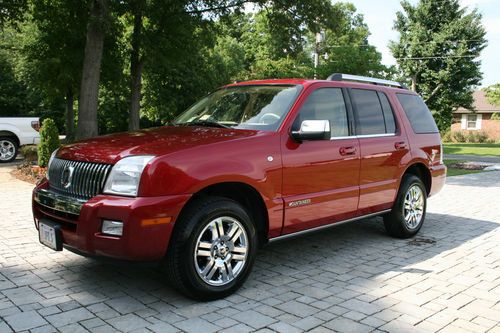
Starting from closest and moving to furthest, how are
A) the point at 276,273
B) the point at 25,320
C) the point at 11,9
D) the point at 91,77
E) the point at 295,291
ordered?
the point at 25,320 < the point at 295,291 < the point at 276,273 < the point at 91,77 < the point at 11,9

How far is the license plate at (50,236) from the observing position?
383 cm

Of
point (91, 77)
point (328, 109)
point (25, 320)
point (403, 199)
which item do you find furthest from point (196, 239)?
point (91, 77)

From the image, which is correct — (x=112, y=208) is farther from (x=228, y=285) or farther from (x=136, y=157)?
(x=228, y=285)

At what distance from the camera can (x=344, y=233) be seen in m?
6.48

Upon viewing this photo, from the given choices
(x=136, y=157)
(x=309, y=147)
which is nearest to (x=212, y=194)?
(x=136, y=157)

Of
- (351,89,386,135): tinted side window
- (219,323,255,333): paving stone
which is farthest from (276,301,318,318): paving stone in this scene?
(351,89,386,135): tinted side window

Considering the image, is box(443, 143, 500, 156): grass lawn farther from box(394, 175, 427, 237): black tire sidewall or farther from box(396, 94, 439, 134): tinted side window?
box(394, 175, 427, 237): black tire sidewall

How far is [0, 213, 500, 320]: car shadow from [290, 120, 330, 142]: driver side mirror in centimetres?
139

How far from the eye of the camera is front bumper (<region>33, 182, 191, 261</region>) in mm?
3463

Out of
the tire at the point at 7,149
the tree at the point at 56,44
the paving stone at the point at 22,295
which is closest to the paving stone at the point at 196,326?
the paving stone at the point at 22,295

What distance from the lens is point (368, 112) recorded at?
18.2 ft

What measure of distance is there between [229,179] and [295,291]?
3.97 feet

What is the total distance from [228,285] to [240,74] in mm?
30370

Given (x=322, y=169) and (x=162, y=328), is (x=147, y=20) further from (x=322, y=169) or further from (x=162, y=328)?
(x=162, y=328)
